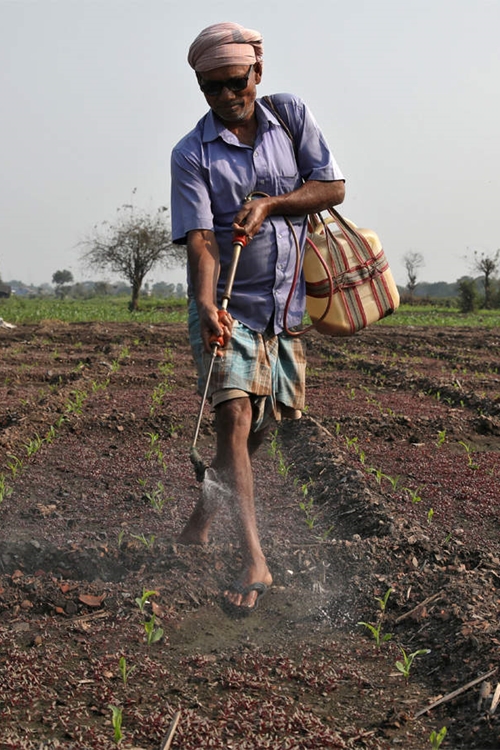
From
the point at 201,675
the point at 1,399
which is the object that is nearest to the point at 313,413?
the point at 1,399

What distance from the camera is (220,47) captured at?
329 centimetres

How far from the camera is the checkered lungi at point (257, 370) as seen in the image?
11.4ft

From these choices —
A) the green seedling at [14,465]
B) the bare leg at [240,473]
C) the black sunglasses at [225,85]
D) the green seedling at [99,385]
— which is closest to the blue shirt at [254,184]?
the black sunglasses at [225,85]

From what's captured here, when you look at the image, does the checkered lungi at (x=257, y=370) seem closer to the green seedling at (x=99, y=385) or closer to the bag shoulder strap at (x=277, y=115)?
the bag shoulder strap at (x=277, y=115)

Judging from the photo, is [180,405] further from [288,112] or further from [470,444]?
[288,112]

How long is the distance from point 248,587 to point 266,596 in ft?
0.48

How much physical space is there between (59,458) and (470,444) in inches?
124

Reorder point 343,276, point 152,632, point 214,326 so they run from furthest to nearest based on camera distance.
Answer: point 343,276
point 214,326
point 152,632

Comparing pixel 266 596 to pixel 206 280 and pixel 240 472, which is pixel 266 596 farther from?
pixel 206 280

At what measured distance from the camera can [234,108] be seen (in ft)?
11.3

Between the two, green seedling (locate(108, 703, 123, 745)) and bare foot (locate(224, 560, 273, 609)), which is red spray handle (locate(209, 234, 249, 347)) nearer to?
bare foot (locate(224, 560, 273, 609))

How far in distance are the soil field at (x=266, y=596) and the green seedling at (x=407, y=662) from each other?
1cm

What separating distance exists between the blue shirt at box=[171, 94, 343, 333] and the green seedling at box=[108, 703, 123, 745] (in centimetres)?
164

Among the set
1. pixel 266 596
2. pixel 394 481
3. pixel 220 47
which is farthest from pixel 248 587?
pixel 394 481
